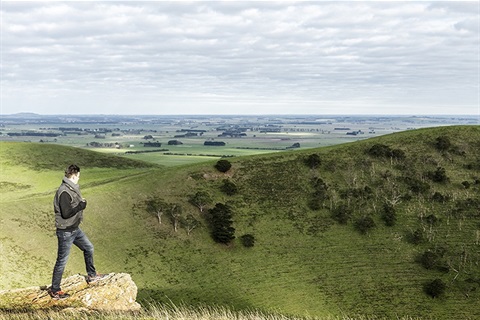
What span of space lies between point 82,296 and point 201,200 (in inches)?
2195

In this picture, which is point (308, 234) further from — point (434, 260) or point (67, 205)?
point (67, 205)

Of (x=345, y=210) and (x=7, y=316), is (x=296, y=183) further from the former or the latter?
(x=7, y=316)

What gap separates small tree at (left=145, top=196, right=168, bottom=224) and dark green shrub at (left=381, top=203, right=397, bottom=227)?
4125 cm

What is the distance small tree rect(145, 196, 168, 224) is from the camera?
71512 mm

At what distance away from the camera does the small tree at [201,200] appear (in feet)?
246

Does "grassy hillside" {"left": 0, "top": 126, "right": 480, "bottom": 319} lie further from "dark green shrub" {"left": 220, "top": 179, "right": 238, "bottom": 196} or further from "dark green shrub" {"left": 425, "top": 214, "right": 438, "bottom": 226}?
"dark green shrub" {"left": 220, "top": 179, "right": 238, "bottom": 196}

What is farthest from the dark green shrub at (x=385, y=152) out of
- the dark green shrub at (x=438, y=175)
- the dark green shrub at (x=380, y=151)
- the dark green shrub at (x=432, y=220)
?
the dark green shrub at (x=432, y=220)

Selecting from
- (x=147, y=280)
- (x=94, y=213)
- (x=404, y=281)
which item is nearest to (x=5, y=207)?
(x=94, y=213)

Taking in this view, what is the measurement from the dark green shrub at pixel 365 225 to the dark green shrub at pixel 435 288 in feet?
49.5

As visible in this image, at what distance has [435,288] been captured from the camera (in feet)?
180

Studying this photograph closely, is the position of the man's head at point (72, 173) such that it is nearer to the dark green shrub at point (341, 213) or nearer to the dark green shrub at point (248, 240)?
the dark green shrub at point (248, 240)

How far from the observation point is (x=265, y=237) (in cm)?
6881

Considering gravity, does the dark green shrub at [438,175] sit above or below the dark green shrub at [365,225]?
above

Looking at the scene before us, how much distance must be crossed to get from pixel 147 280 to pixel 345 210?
130 ft
